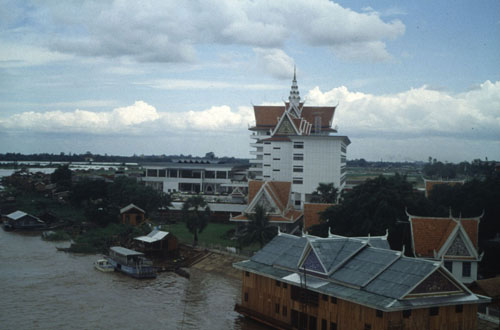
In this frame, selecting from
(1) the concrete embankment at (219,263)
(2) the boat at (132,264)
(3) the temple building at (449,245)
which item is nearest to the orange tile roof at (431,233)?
(3) the temple building at (449,245)

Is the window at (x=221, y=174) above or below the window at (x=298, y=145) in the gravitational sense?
below

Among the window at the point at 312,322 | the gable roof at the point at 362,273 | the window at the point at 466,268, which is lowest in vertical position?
the window at the point at 312,322

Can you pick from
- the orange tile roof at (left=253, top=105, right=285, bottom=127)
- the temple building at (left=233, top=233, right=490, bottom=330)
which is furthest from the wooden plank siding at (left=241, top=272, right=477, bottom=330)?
the orange tile roof at (left=253, top=105, right=285, bottom=127)

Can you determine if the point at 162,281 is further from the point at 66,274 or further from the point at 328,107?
the point at 328,107

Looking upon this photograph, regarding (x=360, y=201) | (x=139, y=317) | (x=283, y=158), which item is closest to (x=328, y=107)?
(x=283, y=158)

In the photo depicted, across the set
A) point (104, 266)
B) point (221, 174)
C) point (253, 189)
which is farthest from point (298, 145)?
point (221, 174)

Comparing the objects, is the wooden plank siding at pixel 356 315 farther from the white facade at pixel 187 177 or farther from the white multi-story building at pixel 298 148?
the white facade at pixel 187 177
